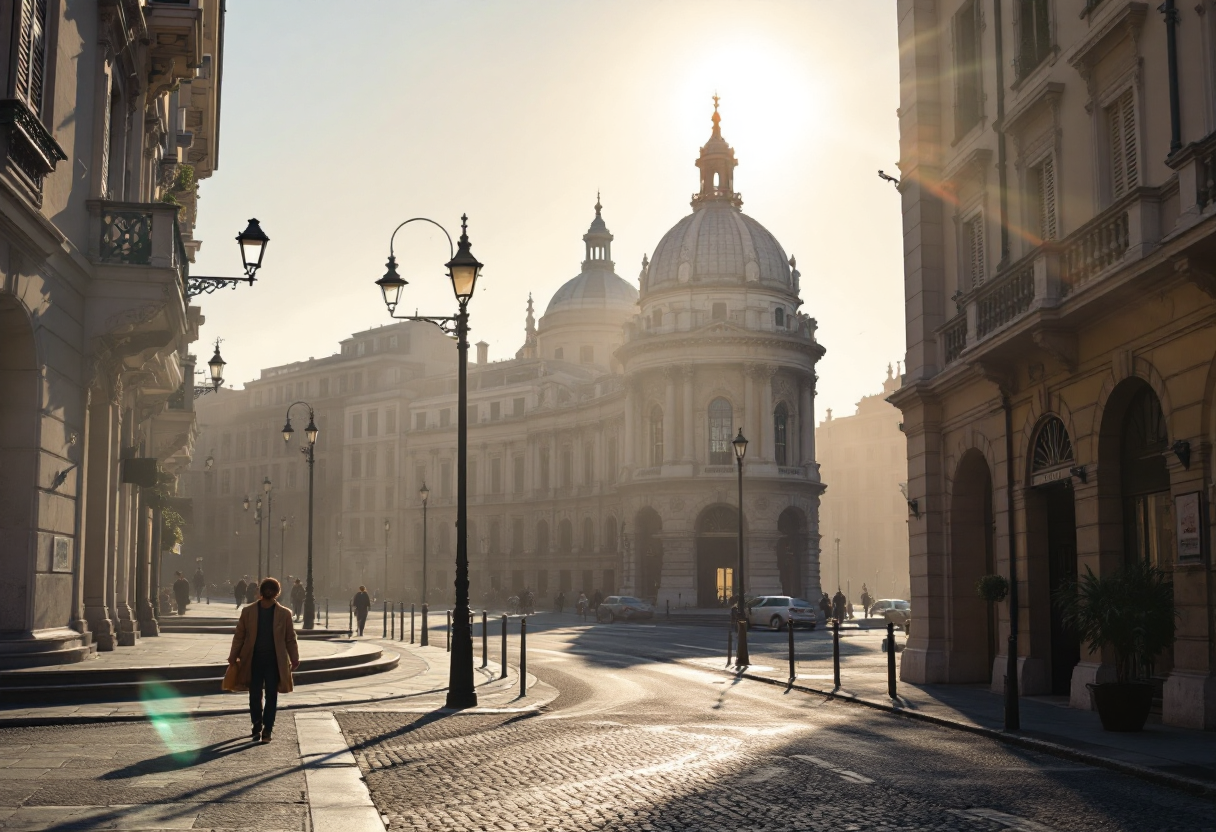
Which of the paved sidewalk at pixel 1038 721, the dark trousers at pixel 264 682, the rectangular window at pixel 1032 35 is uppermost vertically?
the rectangular window at pixel 1032 35

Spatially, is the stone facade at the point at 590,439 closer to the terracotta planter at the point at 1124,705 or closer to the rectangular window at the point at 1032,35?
the rectangular window at the point at 1032,35

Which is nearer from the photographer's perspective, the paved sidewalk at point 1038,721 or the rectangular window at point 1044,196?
the paved sidewalk at point 1038,721

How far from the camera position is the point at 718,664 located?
3197 cm

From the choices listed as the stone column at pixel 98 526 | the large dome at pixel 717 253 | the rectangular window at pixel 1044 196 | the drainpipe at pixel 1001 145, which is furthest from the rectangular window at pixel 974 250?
the large dome at pixel 717 253

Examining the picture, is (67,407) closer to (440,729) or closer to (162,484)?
(440,729)

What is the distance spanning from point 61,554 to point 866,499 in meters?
117

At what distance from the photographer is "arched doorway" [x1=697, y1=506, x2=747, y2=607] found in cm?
7862

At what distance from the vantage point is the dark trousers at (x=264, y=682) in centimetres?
1431

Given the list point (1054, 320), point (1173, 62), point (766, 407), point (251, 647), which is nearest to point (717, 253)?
point (766, 407)

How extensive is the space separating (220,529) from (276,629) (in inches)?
5025

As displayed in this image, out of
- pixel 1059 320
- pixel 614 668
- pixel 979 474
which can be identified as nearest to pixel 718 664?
pixel 614 668

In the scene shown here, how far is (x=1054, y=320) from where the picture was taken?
1916 cm

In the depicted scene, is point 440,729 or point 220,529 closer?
point 440,729

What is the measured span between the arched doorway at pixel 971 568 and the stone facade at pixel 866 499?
3916 inches
